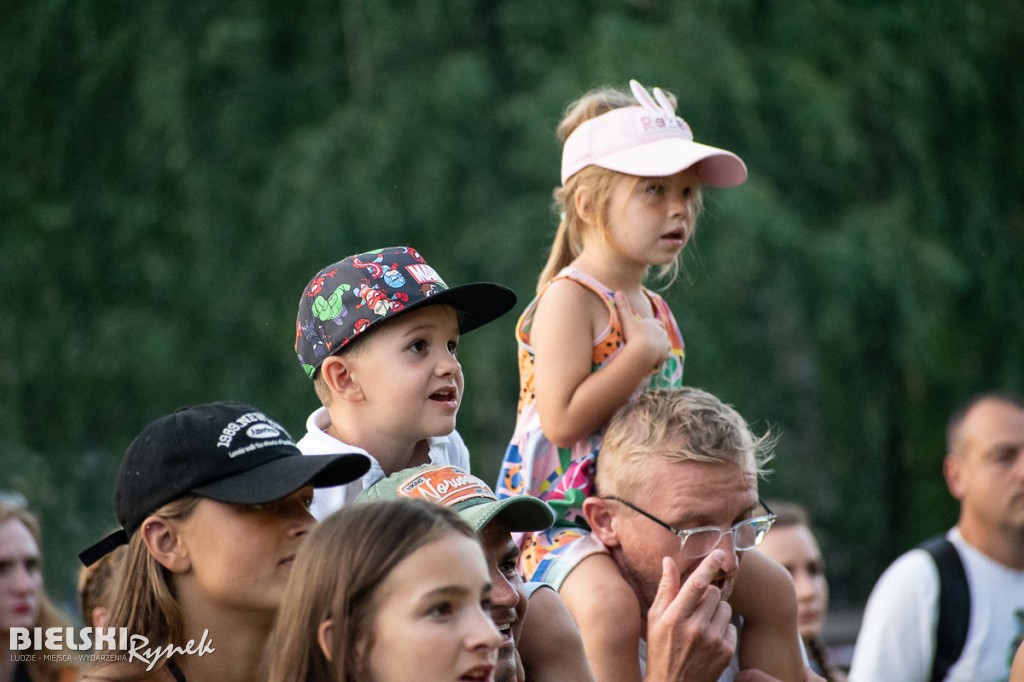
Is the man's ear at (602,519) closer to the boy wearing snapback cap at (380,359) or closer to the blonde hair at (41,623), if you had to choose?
the boy wearing snapback cap at (380,359)

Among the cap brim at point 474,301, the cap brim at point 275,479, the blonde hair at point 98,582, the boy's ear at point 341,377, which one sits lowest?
the blonde hair at point 98,582

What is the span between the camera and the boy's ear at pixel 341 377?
298 centimetres

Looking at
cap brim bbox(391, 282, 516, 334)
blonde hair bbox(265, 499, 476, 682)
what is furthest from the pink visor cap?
blonde hair bbox(265, 499, 476, 682)

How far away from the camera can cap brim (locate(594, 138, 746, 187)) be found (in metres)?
3.26

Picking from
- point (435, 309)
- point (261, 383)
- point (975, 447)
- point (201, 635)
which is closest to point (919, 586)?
point (975, 447)

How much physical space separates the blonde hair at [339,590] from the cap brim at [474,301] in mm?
880

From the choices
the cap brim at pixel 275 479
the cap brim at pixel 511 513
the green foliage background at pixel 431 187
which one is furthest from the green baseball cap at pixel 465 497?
the green foliage background at pixel 431 187

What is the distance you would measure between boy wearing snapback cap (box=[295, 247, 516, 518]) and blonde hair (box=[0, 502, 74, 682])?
5.07 feet

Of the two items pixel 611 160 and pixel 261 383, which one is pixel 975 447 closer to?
pixel 611 160

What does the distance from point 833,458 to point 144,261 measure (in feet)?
21.4

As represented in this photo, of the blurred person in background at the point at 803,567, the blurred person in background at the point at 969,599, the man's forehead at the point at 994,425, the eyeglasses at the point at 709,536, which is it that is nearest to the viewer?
the eyeglasses at the point at 709,536

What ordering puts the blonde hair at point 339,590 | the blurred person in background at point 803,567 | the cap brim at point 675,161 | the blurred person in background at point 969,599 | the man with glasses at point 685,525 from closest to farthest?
1. the blonde hair at point 339,590
2. the man with glasses at point 685,525
3. the cap brim at point 675,161
4. the blurred person in background at point 969,599
5. the blurred person in background at point 803,567

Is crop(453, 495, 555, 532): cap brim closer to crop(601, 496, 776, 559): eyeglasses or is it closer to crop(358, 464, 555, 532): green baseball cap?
crop(358, 464, 555, 532): green baseball cap

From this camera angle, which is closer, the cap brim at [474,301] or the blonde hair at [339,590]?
the blonde hair at [339,590]
